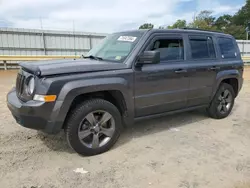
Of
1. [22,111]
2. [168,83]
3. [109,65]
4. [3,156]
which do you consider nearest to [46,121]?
[22,111]

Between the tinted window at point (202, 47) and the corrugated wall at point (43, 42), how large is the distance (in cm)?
1247

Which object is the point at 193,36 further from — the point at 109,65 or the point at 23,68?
the point at 23,68

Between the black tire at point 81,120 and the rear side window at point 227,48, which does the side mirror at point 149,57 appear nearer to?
the black tire at point 81,120

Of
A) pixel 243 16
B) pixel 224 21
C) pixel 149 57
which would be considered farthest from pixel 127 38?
pixel 243 16

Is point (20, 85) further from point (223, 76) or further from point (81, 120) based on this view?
point (223, 76)

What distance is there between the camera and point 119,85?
354 cm

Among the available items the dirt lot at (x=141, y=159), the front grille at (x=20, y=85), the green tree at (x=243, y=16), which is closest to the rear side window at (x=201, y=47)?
the dirt lot at (x=141, y=159)

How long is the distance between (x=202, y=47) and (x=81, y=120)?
117 inches

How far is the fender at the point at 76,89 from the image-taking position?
10.2 feet

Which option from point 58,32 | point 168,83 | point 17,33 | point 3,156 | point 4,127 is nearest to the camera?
point 3,156

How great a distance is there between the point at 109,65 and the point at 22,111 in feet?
4.56

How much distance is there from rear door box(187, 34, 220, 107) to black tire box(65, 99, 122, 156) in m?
1.77

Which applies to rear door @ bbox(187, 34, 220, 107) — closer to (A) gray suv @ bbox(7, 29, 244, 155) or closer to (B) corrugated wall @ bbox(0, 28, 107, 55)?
(A) gray suv @ bbox(7, 29, 244, 155)

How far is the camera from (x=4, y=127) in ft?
15.1
